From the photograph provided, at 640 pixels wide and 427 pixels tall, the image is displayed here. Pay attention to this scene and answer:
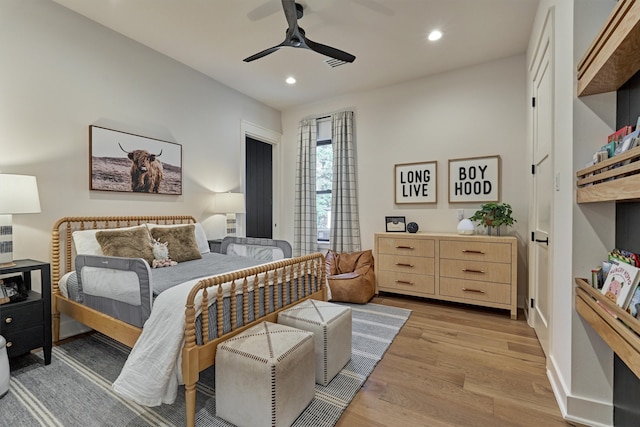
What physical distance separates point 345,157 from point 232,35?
6.94 ft

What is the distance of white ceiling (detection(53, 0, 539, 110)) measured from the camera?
2.48m

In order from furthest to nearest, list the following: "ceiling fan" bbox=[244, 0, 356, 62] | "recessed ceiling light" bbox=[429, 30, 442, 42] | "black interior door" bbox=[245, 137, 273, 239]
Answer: "black interior door" bbox=[245, 137, 273, 239] < "recessed ceiling light" bbox=[429, 30, 442, 42] < "ceiling fan" bbox=[244, 0, 356, 62]

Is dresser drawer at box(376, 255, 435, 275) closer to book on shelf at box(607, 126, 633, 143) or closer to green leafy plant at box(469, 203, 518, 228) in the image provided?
green leafy plant at box(469, 203, 518, 228)

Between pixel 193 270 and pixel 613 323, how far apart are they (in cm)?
249

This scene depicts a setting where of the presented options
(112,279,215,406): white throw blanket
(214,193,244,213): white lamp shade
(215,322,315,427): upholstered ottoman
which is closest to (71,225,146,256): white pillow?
(112,279,215,406): white throw blanket

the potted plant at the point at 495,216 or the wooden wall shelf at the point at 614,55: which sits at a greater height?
the wooden wall shelf at the point at 614,55

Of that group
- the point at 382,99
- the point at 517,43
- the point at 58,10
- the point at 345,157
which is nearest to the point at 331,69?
the point at 382,99

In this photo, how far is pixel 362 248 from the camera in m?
4.32

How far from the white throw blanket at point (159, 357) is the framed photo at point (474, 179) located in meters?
3.20

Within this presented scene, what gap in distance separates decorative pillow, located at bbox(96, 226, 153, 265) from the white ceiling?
1925 millimetres

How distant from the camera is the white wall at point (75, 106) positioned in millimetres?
2268

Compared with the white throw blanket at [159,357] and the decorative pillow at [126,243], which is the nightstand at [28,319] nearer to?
the decorative pillow at [126,243]

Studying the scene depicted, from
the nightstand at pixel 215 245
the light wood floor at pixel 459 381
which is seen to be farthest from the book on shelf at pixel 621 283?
the nightstand at pixel 215 245

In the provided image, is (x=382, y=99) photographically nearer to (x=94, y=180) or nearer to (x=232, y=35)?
(x=232, y=35)
